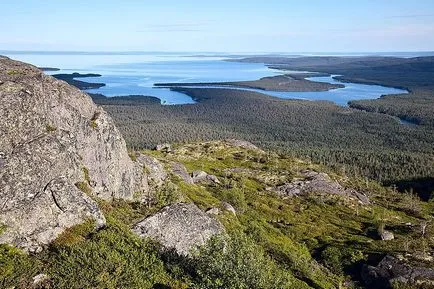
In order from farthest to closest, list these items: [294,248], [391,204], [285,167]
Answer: [285,167]
[391,204]
[294,248]

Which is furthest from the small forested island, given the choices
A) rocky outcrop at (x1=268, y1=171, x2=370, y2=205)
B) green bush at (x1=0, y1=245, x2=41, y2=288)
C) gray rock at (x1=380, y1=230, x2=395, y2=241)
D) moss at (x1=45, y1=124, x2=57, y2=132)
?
rocky outcrop at (x1=268, y1=171, x2=370, y2=205)

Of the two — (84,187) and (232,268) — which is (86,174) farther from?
(232,268)

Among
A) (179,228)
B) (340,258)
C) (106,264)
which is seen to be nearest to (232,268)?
(106,264)

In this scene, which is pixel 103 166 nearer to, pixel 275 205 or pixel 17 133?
pixel 17 133

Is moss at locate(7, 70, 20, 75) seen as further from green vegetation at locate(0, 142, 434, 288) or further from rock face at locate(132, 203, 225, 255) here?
rock face at locate(132, 203, 225, 255)

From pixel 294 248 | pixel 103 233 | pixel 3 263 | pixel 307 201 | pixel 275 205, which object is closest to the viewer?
pixel 3 263

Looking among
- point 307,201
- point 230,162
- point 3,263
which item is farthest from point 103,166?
point 230,162
